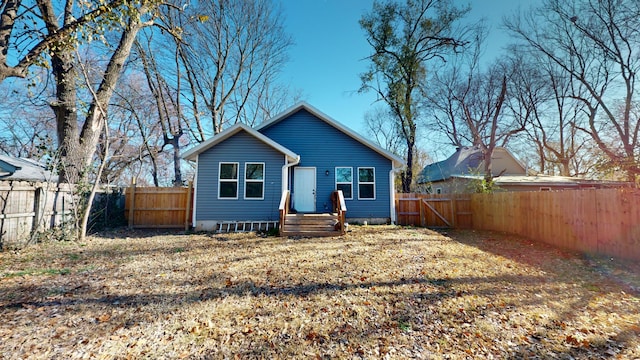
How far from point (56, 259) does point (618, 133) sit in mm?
25702

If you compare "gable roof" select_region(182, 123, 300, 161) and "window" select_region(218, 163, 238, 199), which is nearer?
"gable roof" select_region(182, 123, 300, 161)

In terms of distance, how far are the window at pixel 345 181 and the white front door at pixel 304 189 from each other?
1.04m

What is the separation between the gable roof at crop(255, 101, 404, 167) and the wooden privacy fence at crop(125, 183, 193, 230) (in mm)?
4285

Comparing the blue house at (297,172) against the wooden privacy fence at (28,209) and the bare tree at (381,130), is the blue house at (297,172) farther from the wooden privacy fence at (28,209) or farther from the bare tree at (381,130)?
the bare tree at (381,130)

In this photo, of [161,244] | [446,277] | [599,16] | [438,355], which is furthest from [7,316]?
[599,16]

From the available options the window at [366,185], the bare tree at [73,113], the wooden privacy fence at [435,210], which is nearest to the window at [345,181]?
the window at [366,185]

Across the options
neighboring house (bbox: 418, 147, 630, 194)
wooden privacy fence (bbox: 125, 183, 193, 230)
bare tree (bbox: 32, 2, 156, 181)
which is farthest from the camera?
neighboring house (bbox: 418, 147, 630, 194)

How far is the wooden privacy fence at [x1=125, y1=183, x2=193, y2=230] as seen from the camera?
34.4 ft

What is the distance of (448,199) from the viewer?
494 inches

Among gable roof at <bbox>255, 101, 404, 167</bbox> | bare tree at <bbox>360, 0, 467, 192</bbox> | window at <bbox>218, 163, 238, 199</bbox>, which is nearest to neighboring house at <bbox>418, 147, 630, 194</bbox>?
bare tree at <bbox>360, 0, 467, 192</bbox>

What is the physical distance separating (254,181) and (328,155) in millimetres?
3393

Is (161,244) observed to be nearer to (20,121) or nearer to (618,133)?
(20,121)

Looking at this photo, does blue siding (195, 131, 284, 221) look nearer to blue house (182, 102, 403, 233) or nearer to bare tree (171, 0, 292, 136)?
blue house (182, 102, 403, 233)

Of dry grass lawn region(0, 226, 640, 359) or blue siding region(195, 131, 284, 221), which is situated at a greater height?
blue siding region(195, 131, 284, 221)
